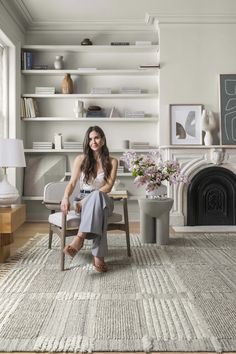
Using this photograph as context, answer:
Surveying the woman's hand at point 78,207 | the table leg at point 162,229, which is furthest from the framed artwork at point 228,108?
the woman's hand at point 78,207

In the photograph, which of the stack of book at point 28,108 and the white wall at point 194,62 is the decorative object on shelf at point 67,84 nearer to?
the stack of book at point 28,108

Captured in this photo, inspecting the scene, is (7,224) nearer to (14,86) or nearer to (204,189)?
(14,86)

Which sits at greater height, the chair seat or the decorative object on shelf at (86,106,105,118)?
the decorative object on shelf at (86,106,105,118)

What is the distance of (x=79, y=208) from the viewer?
131 inches

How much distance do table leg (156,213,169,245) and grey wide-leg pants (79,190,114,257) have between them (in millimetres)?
1176

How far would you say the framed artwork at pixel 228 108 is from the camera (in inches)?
218

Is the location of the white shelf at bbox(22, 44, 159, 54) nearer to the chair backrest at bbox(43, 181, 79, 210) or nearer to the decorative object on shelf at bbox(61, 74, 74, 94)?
the decorative object on shelf at bbox(61, 74, 74, 94)

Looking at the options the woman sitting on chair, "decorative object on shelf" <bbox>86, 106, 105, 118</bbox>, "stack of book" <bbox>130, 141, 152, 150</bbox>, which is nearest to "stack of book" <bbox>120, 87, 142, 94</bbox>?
"decorative object on shelf" <bbox>86, 106, 105, 118</bbox>

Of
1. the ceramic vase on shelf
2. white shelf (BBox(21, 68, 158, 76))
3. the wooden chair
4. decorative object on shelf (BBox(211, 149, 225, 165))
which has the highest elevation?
white shelf (BBox(21, 68, 158, 76))

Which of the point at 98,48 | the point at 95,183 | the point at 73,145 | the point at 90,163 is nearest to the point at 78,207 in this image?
the point at 95,183

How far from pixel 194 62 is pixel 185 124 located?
881 mm

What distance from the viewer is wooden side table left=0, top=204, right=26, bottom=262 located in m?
3.35

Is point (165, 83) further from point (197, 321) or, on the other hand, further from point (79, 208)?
point (197, 321)

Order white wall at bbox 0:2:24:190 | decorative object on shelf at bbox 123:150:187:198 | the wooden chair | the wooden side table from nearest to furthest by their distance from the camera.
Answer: the wooden chair → the wooden side table → decorative object on shelf at bbox 123:150:187:198 → white wall at bbox 0:2:24:190
